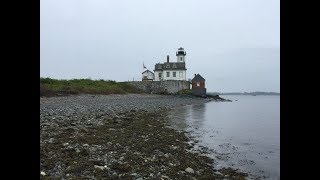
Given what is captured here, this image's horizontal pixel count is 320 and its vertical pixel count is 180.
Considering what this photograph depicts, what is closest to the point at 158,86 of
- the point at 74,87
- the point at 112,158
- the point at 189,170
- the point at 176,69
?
the point at 176,69

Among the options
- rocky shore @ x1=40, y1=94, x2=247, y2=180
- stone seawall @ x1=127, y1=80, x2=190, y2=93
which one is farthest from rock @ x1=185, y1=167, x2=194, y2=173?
stone seawall @ x1=127, y1=80, x2=190, y2=93

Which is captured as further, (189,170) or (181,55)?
(181,55)

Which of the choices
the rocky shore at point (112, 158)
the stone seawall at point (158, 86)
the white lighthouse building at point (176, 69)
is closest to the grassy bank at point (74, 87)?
the stone seawall at point (158, 86)

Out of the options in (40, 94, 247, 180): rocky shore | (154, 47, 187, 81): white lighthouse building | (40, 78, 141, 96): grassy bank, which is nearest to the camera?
(40, 94, 247, 180): rocky shore

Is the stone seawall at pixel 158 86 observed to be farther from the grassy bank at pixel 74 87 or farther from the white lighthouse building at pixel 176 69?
the grassy bank at pixel 74 87

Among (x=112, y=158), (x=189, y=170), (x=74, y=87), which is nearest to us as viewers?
(x=189, y=170)

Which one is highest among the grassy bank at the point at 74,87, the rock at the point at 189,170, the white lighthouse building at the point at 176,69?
the white lighthouse building at the point at 176,69

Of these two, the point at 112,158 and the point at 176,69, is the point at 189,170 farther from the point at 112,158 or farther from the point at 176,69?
the point at 176,69

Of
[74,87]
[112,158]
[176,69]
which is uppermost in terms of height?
[176,69]

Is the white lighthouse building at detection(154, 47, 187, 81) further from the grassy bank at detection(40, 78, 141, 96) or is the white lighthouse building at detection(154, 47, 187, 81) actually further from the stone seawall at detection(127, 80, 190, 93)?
the grassy bank at detection(40, 78, 141, 96)

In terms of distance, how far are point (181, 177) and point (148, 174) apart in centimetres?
102

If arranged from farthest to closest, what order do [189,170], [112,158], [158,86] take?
[158,86], [112,158], [189,170]

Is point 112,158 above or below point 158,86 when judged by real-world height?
below
